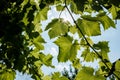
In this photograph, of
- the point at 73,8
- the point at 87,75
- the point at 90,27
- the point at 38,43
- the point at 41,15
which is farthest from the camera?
the point at 38,43

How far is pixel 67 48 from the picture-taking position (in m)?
1.75

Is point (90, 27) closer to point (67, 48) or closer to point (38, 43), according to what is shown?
point (67, 48)

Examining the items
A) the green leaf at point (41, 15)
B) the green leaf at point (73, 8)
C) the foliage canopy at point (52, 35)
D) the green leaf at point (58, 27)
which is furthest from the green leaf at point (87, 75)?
the green leaf at point (41, 15)

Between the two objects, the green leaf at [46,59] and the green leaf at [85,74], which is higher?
the green leaf at [85,74]

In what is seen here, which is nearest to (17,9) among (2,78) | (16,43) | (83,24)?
(16,43)

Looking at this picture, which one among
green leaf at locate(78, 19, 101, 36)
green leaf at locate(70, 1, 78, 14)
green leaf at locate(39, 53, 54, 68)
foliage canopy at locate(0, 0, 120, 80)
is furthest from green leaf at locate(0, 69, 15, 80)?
green leaf at locate(78, 19, 101, 36)

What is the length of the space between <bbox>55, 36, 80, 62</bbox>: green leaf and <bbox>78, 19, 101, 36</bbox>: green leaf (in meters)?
0.11

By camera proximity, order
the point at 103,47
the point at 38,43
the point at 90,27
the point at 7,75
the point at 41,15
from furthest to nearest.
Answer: the point at 38,43 → the point at 7,75 → the point at 41,15 → the point at 103,47 → the point at 90,27

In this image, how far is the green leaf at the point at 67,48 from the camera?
175 centimetres

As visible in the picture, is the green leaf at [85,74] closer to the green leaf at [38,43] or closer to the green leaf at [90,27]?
the green leaf at [90,27]

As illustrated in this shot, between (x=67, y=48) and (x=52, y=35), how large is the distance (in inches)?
7.3

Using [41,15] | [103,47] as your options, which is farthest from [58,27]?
[41,15]

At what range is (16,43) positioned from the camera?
9.79 ft

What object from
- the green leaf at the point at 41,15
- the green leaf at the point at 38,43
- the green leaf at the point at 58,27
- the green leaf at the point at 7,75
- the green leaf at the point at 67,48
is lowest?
the green leaf at the point at 7,75
